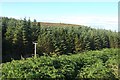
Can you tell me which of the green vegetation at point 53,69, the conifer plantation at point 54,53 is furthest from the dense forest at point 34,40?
the green vegetation at point 53,69

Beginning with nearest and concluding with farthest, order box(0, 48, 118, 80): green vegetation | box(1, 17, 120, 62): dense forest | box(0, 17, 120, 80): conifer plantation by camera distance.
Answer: box(0, 48, 118, 80): green vegetation
box(0, 17, 120, 80): conifer plantation
box(1, 17, 120, 62): dense forest

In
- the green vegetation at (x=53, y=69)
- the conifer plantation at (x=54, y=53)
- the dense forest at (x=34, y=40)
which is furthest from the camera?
the dense forest at (x=34, y=40)

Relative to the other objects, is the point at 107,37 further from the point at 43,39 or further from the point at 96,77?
the point at 96,77

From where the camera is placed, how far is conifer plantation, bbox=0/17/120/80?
18.5 feet

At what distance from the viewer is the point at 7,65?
5.38 m

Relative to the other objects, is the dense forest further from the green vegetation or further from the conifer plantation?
the green vegetation

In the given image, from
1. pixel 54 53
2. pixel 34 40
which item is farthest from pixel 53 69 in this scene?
pixel 34 40

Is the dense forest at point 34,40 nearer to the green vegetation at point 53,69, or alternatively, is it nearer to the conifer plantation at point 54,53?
the conifer plantation at point 54,53

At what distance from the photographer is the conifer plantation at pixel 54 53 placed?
564cm

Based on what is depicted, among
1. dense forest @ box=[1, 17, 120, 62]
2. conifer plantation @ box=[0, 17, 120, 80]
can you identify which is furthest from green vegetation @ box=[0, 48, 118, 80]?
dense forest @ box=[1, 17, 120, 62]

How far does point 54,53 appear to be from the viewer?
1314 cm

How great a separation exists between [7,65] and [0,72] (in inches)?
19.0

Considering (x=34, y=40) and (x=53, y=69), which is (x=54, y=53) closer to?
(x=53, y=69)

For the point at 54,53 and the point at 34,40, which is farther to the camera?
the point at 34,40
